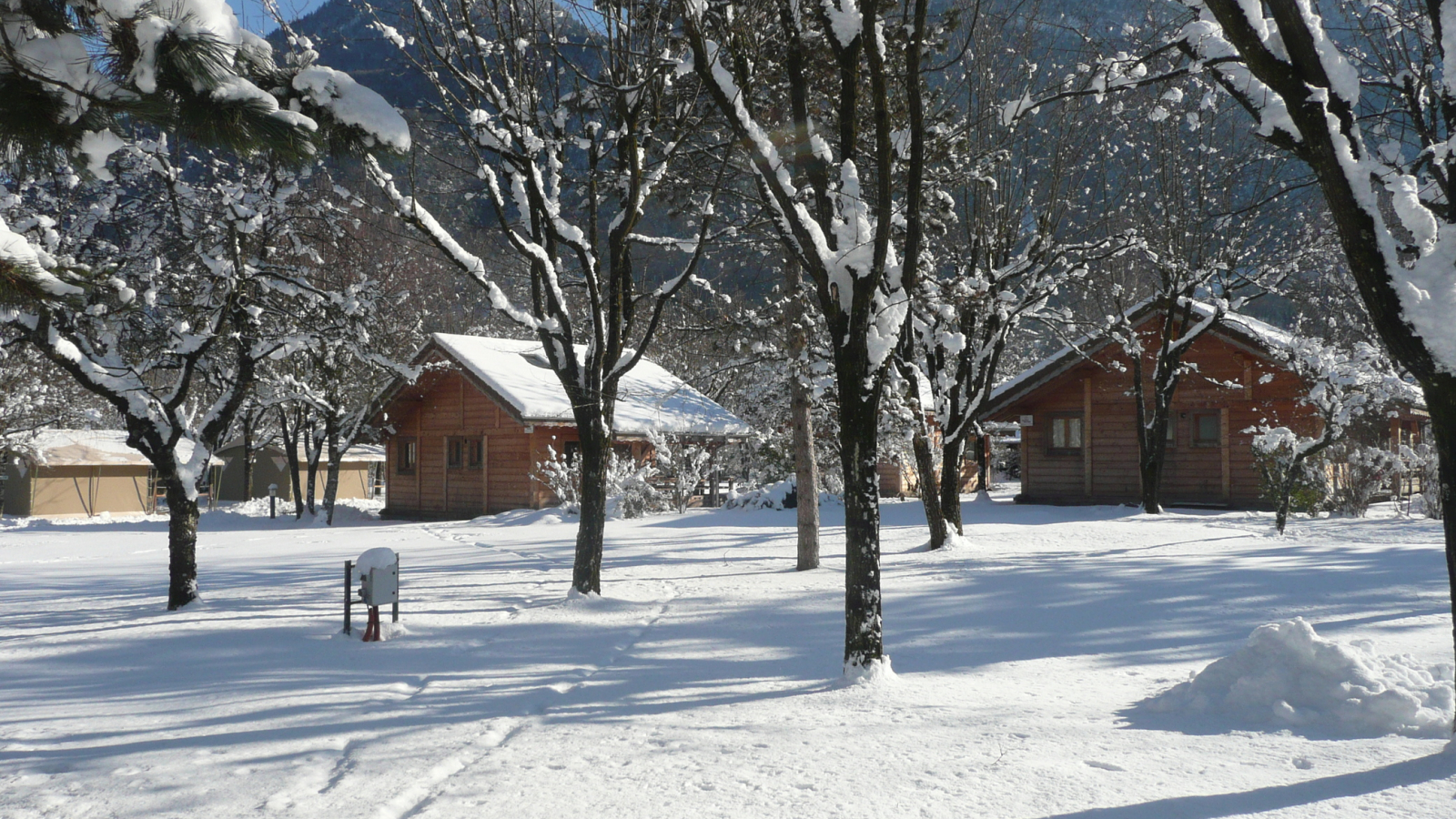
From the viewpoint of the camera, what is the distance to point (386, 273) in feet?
81.7

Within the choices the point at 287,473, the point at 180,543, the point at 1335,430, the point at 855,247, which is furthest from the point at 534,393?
the point at 287,473

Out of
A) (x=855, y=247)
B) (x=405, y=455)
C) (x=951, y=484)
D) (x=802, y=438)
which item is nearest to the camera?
(x=855, y=247)

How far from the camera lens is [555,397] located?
1016 inches

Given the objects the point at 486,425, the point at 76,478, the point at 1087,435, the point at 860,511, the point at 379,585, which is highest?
the point at 486,425

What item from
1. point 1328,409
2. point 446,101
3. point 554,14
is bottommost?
point 1328,409

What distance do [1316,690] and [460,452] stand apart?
26073mm

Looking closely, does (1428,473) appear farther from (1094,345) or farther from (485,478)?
(485,478)

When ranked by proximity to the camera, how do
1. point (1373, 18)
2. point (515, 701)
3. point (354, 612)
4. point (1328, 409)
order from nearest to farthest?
point (515, 701) → point (354, 612) → point (1373, 18) → point (1328, 409)

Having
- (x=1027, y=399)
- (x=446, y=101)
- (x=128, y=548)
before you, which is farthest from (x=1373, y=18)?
(x=128, y=548)

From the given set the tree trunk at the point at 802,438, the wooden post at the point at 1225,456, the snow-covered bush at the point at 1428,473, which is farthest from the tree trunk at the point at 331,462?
the snow-covered bush at the point at 1428,473

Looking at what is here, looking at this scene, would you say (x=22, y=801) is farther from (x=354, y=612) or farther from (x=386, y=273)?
(x=386, y=273)

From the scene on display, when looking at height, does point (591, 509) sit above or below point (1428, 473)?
above

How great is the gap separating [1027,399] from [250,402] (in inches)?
865

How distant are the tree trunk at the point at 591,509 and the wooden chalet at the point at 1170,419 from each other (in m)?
15.2
